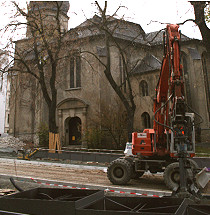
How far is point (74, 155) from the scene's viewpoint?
17.2m

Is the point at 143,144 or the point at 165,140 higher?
the point at 165,140

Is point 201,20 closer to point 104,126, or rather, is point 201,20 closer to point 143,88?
point 104,126

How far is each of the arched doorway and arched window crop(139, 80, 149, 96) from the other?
7.39 metres

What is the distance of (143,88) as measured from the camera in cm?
2559

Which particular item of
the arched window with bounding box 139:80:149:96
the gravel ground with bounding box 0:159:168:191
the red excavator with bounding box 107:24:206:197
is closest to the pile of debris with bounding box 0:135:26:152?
the gravel ground with bounding box 0:159:168:191

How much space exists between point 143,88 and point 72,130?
9.03 meters

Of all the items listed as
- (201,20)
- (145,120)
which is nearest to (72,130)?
(145,120)

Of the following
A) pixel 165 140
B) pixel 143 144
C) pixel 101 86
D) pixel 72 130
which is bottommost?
pixel 143 144

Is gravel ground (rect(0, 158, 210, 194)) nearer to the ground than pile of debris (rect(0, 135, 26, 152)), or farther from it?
nearer to the ground

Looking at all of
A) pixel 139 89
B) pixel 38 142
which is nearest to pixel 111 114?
pixel 139 89

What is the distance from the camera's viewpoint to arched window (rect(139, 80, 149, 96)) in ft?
83.1

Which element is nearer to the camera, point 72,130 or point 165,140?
point 165,140

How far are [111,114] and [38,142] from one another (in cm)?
808

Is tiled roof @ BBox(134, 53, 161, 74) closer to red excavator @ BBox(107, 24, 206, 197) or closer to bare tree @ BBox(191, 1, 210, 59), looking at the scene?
bare tree @ BBox(191, 1, 210, 59)
